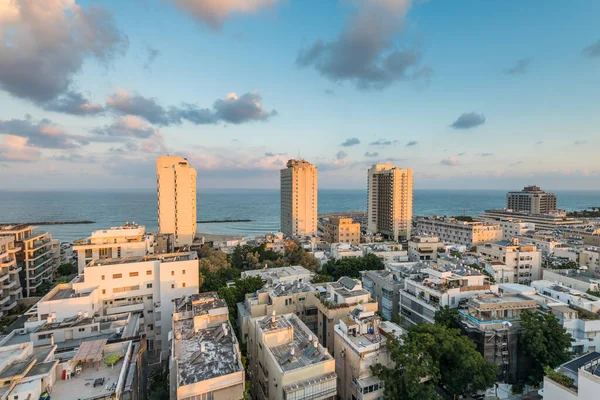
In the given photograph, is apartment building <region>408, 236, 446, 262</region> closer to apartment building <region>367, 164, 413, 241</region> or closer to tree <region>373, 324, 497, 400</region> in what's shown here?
tree <region>373, 324, 497, 400</region>

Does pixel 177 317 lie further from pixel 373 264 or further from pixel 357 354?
pixel 373 264

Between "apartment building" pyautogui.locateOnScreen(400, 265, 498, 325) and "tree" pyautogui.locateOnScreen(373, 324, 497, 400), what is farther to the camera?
"apartment building" pyautogui.locateOnScreen(400, 265, 498, 325)

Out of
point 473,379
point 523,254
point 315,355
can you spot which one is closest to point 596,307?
point 473,379

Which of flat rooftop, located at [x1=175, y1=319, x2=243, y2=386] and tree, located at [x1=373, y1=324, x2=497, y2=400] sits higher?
flat rooftop, located at [x1=175, y1=319, x2=243, y2=386]

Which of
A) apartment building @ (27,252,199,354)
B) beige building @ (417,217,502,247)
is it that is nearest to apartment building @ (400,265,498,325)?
apartment building @ (27,252,199,354)

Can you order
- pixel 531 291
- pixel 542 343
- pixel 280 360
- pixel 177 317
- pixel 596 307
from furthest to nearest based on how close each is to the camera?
1. pixel 531 291
2. pixel 596 307
3. pixel 177 317
4. pixel 542 343
5. pixel 280 360

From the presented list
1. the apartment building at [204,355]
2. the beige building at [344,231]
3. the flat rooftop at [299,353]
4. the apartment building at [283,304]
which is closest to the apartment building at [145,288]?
the apartment building at [204,355]
